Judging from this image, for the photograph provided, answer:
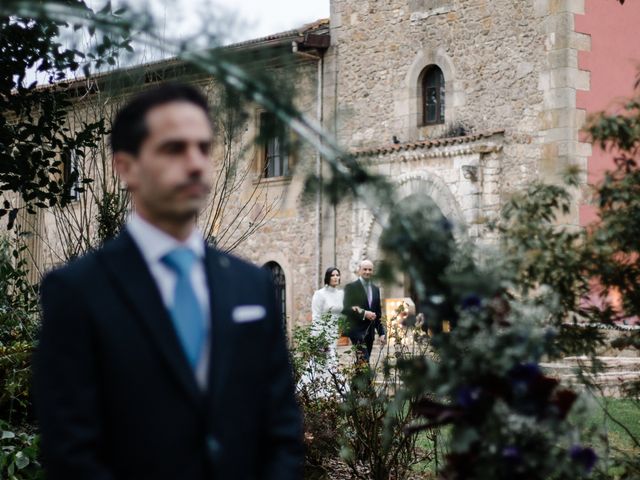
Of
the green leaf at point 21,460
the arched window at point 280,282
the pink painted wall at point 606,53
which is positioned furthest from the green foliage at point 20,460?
the arched window at point 280,282

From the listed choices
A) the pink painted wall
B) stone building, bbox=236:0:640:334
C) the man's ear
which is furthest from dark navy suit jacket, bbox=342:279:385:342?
the man's ear

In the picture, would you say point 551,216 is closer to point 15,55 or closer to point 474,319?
point 474,319

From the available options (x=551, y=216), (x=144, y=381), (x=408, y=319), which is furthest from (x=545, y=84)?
(x=144, y=381)

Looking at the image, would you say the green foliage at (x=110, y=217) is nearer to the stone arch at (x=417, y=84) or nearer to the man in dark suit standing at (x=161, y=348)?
the man in dark suit standing at (x=161, y=348)

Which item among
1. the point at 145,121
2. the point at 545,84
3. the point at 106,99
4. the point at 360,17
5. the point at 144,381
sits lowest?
the point at 144,381

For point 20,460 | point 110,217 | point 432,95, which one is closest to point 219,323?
point 20,460

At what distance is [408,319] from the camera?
352cm

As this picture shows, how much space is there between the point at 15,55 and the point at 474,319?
522 cm

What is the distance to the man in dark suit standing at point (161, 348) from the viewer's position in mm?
2443

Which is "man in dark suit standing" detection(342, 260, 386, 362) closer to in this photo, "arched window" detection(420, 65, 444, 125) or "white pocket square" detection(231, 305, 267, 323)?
"arched window" detection(420, 65, 444, 125)

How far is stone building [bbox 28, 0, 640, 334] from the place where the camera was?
56.7ft

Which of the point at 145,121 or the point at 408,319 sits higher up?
the point at 145,121

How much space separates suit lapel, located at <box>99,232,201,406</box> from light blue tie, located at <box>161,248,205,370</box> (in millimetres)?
39

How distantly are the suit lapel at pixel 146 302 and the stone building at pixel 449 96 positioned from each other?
13.1m
